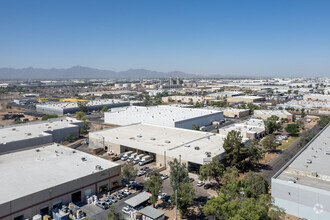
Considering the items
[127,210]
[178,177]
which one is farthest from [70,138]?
[178,177]

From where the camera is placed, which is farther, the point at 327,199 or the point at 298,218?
the point at 298,218

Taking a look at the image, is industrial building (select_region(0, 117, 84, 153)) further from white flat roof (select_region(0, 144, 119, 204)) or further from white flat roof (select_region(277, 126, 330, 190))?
white flat roof (select_region(277, 126, 330, 190))

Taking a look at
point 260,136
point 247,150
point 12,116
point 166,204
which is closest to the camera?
point 166,204

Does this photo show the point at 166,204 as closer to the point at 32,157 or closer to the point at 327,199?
the point at 327,199

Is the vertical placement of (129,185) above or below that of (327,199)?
below

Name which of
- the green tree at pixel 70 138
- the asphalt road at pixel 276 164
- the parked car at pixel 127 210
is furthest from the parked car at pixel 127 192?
the green tree at pixel 70 138

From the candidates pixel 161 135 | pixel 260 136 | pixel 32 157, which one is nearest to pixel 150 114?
pixel 161 135

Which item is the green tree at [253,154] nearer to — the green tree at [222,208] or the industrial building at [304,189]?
the industrial building at [304,189]
